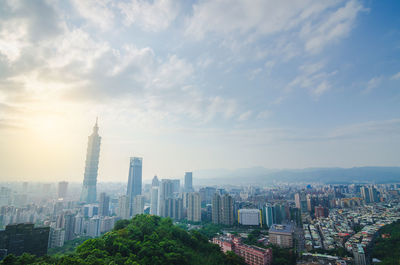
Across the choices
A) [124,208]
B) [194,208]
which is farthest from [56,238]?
[194,208]

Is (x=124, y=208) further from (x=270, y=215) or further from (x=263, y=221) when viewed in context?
(x=270, y=215)

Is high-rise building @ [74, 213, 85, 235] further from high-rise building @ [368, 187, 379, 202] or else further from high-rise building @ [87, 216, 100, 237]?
high-rise building @ [368, 187, 379, 202]

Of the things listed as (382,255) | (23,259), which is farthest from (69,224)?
(382,255)

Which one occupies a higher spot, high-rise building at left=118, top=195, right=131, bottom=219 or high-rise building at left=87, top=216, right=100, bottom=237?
high-rise building at left=118, top=195, right=131, bottom=219

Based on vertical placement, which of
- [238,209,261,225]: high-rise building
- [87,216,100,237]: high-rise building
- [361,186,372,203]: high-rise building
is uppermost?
[361,186,372,203]: high-rise building

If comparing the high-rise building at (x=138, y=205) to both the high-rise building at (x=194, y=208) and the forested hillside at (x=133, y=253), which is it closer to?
the high-rise building at (x=194, y=208)

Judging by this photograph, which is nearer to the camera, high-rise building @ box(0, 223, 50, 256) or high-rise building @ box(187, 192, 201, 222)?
high-rise building @ box(0, 223, 50, 256)

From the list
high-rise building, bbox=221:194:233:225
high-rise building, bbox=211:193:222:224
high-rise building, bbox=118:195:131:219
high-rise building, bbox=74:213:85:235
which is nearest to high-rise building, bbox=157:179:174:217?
high-rise building, bbox=118:195:131:219
